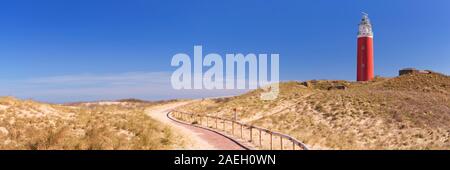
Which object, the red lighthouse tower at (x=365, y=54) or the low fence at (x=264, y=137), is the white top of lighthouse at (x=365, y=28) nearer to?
the red lighthouse tower at (x=365, y=54)

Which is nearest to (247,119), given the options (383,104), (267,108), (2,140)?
(267,108)

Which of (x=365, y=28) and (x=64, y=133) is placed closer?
(x=64, y=133)

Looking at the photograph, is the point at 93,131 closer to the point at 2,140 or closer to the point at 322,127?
the point at 2,140

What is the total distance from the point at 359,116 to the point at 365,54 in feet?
106

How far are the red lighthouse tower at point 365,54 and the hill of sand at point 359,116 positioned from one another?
37.3ft

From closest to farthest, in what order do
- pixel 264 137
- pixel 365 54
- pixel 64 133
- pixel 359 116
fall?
pixel 64 133 → pixel 264 137 → pixel 359 116 → pixel 365 54

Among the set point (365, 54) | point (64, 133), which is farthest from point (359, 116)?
point (365, 54)

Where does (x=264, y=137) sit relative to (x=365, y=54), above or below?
below

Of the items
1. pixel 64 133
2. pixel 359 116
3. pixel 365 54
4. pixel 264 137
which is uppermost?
pixel 365 54

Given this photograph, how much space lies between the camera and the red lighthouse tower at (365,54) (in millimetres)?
66000

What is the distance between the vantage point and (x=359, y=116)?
3644cm

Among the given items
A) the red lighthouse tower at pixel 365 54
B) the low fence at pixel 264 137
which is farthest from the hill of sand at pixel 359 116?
the red lighthouse tower at pixel 365 54

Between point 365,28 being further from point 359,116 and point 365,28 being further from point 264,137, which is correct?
point 264,137
